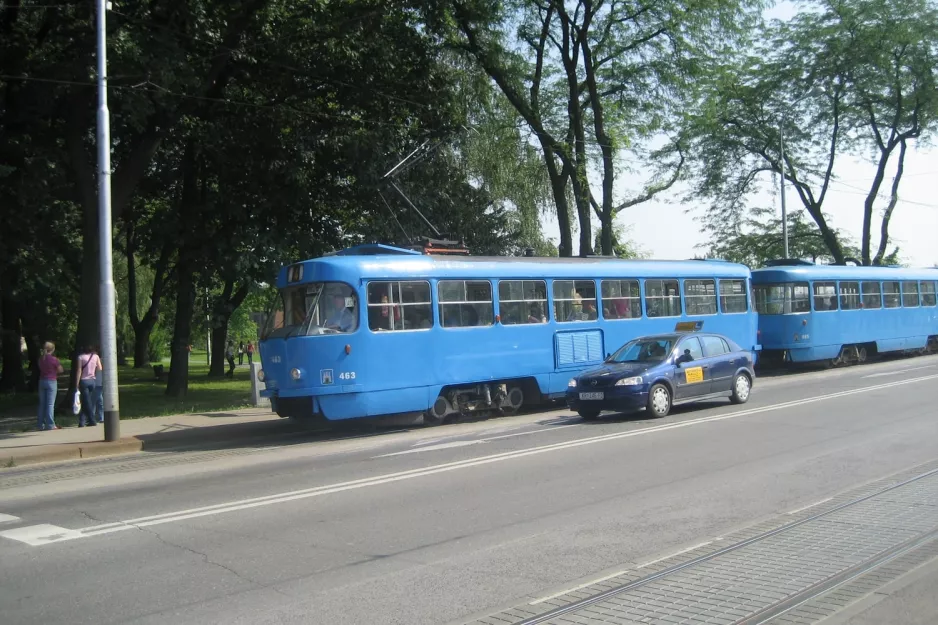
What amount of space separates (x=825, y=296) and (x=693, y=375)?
13.5 m

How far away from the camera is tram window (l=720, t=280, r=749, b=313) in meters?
23.1

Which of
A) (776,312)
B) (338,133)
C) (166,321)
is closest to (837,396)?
(776,312)

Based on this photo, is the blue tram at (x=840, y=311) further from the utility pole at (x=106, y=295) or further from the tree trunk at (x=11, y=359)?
the tree trunk at (x=11, y=359)

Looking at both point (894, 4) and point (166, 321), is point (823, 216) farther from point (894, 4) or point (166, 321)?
point (166, 321)

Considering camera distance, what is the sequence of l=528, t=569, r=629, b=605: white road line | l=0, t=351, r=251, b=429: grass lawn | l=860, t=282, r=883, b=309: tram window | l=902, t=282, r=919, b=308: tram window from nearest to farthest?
1. l=528, t=569, r=629, b=605: white road line
2. l=0, t=351, r=251, b=429: grass lawn
3. l=860, t=282, r=883, b=309: tram window
4. l=902, t=282, r=919, b=308: tram window

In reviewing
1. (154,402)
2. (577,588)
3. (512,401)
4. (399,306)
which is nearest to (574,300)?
(512,401)

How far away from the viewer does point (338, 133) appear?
901 inches

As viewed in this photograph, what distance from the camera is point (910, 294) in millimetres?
32000

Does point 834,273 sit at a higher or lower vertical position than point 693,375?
higher

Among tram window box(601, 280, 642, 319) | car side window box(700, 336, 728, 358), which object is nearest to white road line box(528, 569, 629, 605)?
car side window box(700, 336, 728, 358)

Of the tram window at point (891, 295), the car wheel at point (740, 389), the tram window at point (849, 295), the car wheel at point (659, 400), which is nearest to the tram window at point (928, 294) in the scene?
the tram window at point (891, 295)

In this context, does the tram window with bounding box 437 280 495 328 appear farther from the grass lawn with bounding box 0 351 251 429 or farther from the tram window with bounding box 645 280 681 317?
the grass lawn with bounding box 0 351 251 429

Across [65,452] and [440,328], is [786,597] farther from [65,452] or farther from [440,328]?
[65,452]

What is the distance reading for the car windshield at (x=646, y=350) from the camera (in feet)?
53.6
